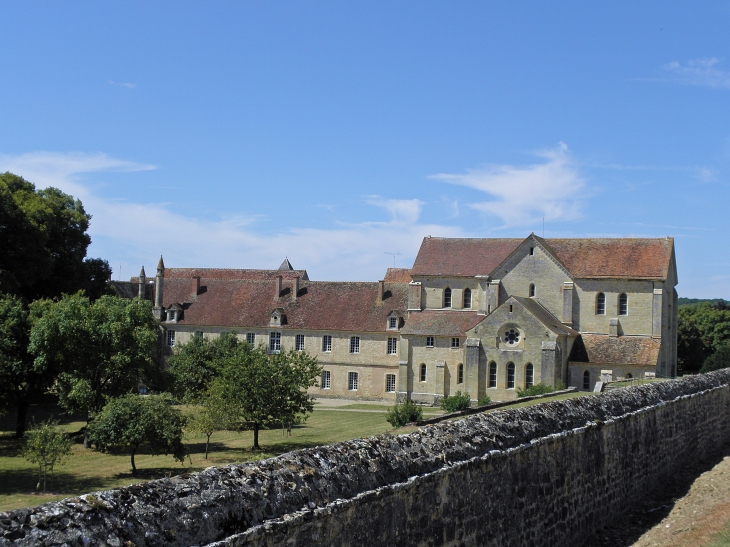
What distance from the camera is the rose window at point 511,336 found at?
4688 cm

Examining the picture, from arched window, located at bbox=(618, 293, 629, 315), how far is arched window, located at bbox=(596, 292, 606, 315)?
949mm

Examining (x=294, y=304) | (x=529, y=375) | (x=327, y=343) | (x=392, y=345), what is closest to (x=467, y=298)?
(x=392, y=345)

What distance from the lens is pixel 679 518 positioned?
40.9ft

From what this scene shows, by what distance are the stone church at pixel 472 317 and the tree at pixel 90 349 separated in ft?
68.5

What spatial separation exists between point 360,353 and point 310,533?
48242 mm

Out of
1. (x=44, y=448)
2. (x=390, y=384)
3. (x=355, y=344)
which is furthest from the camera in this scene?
(x=355, y=344)

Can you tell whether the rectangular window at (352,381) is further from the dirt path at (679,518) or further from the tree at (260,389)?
the dirt path at (679,518)

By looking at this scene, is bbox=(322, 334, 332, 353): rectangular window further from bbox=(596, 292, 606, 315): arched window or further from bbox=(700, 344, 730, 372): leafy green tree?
bbox=(700, 344, 730, 372): leafy green tree

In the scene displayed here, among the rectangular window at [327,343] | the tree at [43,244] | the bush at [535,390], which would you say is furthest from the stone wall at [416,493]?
the rectangular window at [327,343]

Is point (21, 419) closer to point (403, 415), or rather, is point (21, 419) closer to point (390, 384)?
point (403, 415)

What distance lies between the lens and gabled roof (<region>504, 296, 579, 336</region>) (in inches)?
1818

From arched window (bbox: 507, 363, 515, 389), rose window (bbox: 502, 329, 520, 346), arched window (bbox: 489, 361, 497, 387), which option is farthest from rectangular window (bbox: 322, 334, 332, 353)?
arched window (bbox: 507, 363, 515, 389)

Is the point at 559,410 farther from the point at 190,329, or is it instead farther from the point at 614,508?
the point at 190,329

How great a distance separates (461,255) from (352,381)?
12.2 meters
